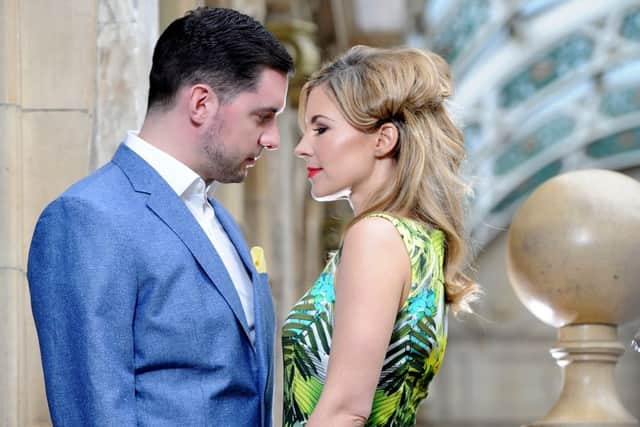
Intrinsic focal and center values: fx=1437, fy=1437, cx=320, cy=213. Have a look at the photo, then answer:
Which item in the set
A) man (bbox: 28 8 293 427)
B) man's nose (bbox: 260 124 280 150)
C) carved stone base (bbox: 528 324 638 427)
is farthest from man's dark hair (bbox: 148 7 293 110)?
carved stone base (bbox: 528 324 638 427)

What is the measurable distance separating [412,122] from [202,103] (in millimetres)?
450

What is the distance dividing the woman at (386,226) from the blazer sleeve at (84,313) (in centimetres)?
35

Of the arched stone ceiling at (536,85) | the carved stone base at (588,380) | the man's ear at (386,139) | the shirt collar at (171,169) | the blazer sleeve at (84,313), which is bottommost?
the carved stone base at (588,380)

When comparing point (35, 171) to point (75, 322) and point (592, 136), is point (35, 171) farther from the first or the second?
point (592, 136)

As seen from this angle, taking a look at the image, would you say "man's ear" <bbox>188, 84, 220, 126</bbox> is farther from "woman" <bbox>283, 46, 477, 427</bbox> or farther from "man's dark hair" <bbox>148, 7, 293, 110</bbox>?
"woman" <bbox>283, 46, 477, 427</bbox>

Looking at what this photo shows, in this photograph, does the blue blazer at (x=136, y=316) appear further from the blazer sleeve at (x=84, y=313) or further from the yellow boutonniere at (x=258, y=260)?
the yellow boutonniere at (x=258, y=260)

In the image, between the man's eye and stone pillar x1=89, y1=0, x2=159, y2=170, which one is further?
stone pillar x1=89, y1=0, x2=159, y2=170

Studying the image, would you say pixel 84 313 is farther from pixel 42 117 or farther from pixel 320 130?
pixel 42 117

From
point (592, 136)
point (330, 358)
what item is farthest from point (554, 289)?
point (592, 136)

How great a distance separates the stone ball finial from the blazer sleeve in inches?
81.4

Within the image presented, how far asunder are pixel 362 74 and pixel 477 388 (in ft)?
65.5

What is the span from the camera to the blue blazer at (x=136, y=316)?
8.89 feet

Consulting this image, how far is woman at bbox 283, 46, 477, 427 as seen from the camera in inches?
108

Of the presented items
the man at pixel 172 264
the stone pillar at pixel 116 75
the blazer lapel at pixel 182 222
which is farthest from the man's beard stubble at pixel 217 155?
the stone pillar at pixel 116 75
